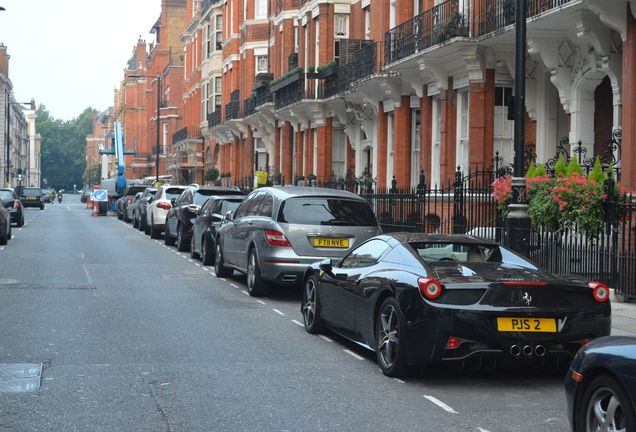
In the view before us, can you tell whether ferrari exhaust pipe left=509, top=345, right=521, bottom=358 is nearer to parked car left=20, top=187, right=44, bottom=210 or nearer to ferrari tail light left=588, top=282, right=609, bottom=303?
ferrari tail light left=588, top=282, right=609, bottom=303

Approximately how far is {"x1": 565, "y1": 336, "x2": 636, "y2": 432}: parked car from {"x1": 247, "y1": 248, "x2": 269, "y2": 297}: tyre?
30.8 ft

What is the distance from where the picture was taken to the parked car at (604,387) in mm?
5438

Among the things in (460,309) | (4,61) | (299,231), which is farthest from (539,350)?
(4,61)

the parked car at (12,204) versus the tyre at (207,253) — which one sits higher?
the parked car at (12,204)

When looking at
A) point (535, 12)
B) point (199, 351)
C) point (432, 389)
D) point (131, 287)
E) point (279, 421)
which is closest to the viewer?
point (279, 421)

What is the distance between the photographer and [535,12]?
18.4 m

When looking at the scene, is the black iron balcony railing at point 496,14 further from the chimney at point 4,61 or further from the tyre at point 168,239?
the chimney at point 4,61

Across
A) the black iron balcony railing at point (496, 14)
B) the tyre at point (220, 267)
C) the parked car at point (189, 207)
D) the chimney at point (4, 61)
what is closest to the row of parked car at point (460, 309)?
the tyre at point (220, 267)

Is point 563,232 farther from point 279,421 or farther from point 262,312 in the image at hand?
point 279,421

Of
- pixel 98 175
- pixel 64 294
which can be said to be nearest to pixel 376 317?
pixel 64 294

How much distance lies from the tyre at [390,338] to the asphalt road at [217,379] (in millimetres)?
130

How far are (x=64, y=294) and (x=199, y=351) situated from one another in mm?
5731


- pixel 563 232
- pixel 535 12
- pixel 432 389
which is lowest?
pixel 432 389

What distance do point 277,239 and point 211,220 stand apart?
595cm
